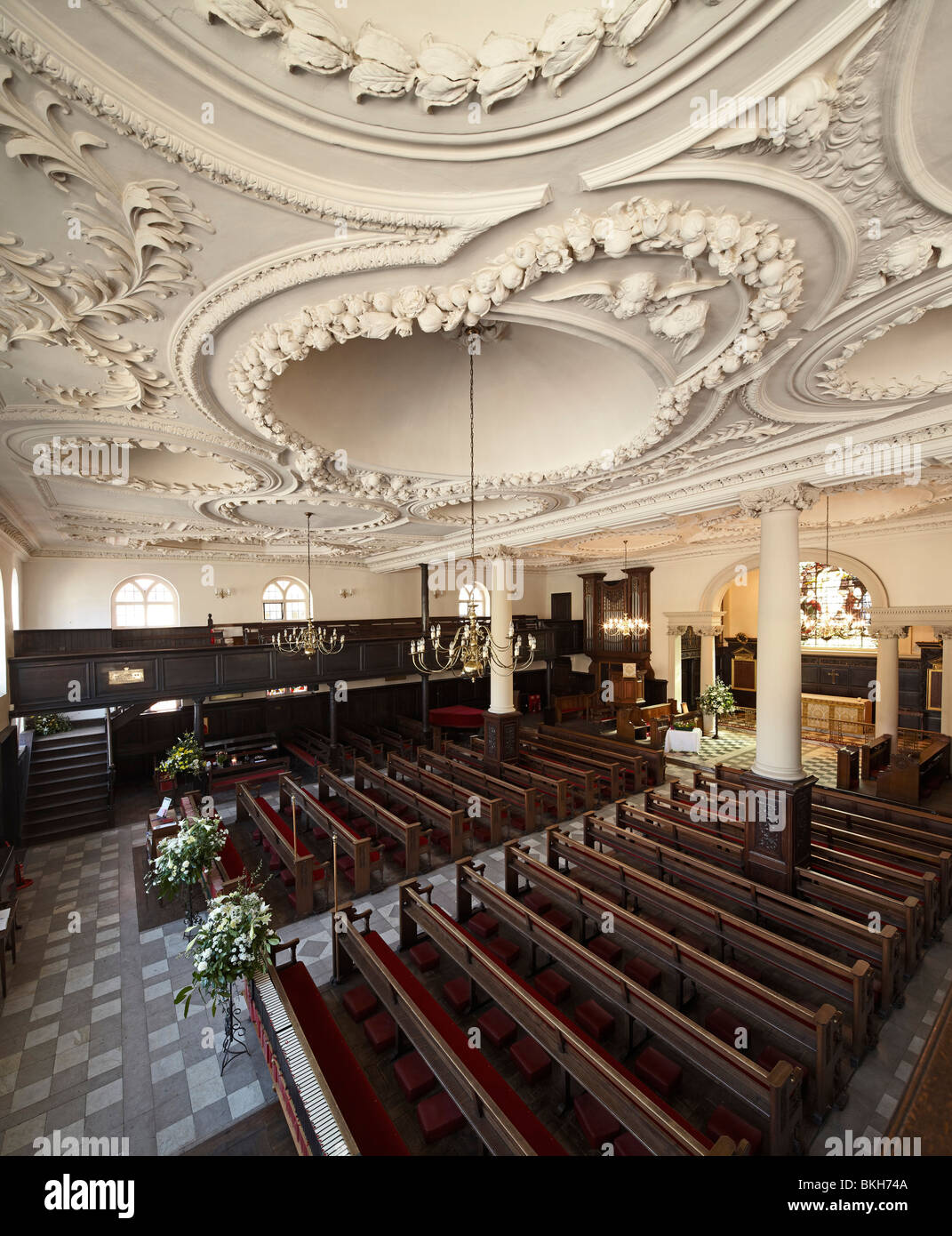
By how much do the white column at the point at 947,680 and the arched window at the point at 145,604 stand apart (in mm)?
19643

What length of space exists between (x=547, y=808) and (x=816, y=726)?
38.9ft

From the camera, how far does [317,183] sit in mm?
2504

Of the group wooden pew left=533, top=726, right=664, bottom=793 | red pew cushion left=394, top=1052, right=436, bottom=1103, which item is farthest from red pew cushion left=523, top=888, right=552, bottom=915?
wooden pew left=533, top=726, right=664, bottom=793

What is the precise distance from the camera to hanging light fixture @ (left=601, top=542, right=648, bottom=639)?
17062 millimetres

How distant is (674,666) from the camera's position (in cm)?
1714

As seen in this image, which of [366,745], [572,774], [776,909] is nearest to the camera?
[776,909]

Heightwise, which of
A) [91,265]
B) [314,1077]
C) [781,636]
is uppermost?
[91,265]

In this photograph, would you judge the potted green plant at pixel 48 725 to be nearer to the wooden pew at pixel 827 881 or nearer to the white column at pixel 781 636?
the wooden pew at pixel 827 881

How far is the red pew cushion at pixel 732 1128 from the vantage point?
374 cm

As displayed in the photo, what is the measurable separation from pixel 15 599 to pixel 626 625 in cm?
1635

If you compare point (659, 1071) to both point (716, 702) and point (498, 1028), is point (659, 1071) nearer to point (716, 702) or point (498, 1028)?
point (498, 1028)

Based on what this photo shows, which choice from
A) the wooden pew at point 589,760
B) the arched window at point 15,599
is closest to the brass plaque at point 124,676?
the arched window at point 15,599

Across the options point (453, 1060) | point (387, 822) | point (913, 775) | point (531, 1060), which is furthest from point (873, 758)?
point (453, 1060)
